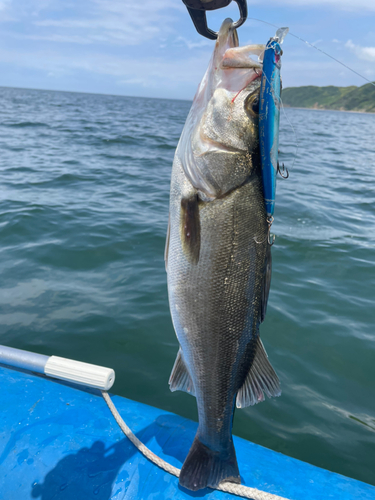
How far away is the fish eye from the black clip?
1.13ft

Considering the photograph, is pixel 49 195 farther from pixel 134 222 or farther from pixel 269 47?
pixel 269 47

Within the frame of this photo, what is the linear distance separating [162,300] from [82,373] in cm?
265

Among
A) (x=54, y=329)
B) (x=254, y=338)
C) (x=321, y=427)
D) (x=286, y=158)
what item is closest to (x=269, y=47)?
(x=254, y=338)

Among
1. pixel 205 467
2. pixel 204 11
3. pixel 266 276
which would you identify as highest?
pixel 204 11

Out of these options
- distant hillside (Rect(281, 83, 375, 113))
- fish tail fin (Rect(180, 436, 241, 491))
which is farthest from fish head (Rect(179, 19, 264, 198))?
distant hillside (Rect(281, 83, 375, 113))

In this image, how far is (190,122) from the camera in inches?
71.3

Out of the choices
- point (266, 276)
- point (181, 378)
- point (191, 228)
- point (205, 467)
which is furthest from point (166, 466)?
point (191, 228)

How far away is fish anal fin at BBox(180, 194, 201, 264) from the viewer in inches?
65.2

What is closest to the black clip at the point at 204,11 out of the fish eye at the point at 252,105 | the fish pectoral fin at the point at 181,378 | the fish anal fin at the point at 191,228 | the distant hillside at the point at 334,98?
the fish eye at the point at 252,105

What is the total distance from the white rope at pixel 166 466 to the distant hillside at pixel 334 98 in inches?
6013

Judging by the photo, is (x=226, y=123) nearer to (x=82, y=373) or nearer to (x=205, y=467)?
(x=205, y=467)

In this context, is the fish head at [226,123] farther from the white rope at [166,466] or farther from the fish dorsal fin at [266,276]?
the white rope at [166,466]

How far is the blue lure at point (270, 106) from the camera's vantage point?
1438mm

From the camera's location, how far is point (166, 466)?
7.29 feet
